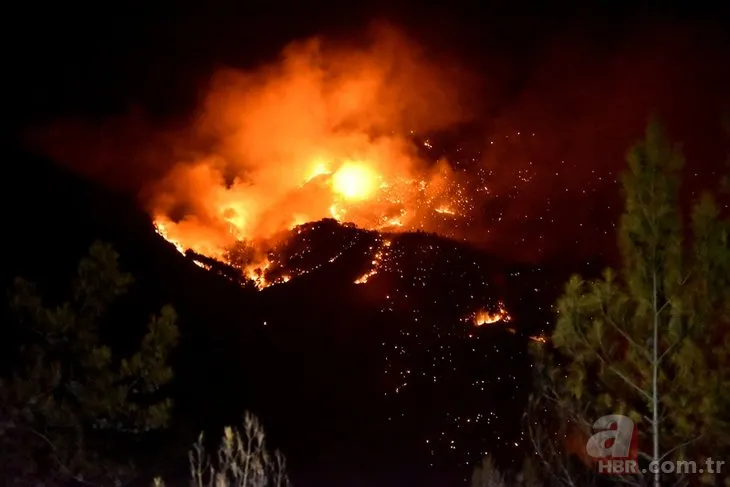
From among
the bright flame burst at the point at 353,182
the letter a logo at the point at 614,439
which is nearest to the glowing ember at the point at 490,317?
the bright flame burst at the point at 353,182

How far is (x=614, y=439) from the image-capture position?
1043 cm

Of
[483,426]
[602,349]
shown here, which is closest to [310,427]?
[483,426]

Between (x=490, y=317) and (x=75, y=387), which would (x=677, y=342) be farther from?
(x=490, y=317)

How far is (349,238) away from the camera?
113 feet

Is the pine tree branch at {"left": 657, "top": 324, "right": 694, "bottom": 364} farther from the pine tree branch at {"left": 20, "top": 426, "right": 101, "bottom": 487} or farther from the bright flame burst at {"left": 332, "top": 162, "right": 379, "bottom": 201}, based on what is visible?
the bright flame burst at {"left": 332, "top": 162, "right": 379, "bottom": 201}

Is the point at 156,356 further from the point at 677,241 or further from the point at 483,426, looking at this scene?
the point at 483,426

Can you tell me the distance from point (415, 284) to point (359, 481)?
449 inches

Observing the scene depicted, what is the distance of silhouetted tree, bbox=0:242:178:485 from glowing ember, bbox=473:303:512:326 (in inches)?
749

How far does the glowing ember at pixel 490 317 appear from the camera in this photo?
105 ft

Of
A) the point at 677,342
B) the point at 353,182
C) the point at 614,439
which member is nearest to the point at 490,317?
the point at 353,182

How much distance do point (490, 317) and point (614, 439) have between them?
21828 mm

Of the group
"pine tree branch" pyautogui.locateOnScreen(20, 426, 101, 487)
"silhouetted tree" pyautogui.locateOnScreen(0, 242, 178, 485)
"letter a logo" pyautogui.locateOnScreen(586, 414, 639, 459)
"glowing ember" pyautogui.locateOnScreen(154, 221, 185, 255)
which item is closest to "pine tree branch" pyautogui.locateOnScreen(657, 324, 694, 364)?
"letter a logo" pyautogui.locateOnScreen(586, 414, 639, 459)

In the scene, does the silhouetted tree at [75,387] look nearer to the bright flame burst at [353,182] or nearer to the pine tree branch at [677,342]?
the pine tree branch at [677,342]

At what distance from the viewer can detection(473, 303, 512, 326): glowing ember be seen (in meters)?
31.9
